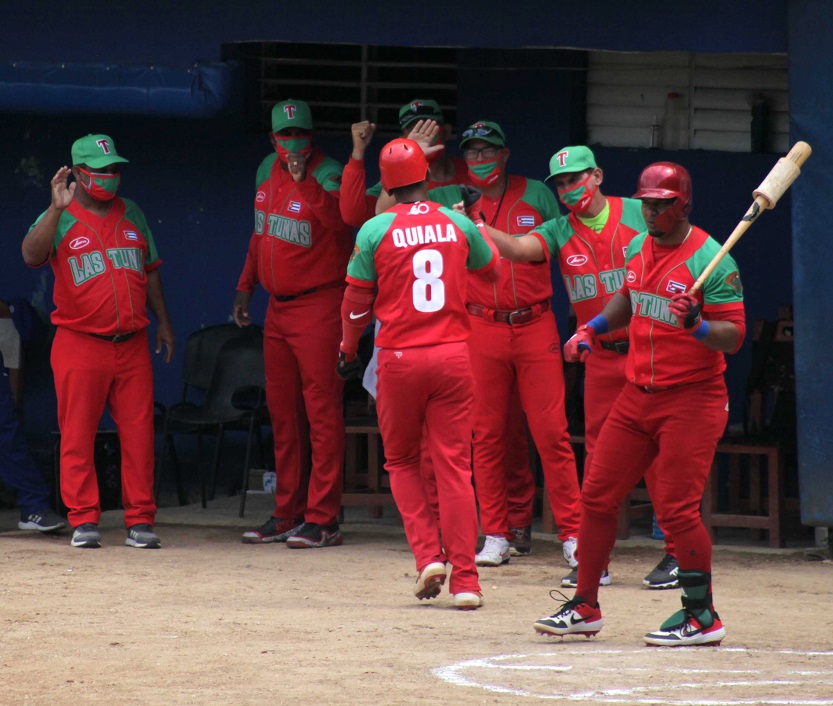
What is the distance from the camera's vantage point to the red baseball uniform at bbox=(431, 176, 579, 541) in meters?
7.39

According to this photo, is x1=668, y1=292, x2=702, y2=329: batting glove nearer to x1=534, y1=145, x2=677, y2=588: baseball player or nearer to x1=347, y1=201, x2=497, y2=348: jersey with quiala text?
x1=347, y1=201, x2=497, y2=348: jersey with quiala text

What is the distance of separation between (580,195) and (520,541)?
190cm

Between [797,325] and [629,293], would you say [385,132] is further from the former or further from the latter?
[629,293]

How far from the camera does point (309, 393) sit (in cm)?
805

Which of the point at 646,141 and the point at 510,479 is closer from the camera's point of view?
the point at 510,479

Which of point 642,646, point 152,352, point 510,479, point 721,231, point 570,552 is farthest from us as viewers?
point 152,352

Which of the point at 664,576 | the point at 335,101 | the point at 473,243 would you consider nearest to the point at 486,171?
the point at 473,243

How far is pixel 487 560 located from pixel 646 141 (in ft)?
10.3

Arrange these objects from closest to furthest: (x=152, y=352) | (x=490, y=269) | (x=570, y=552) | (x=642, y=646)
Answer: (x=642, y=646) < (x=490, y=269) < (x=570, y=552) < (x=152, y=352)

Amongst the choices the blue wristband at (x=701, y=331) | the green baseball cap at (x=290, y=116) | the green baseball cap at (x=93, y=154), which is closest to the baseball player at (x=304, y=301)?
the green baseball cap at (x=290, y=116)

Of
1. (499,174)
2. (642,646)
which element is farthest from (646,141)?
(642,646)

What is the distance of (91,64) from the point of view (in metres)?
8.30

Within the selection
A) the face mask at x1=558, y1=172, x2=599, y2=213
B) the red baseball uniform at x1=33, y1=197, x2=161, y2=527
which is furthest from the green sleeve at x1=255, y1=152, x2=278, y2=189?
the face mask at x1=558, y1=172, x2=599, y2=213

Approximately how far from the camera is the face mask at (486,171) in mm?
7457
